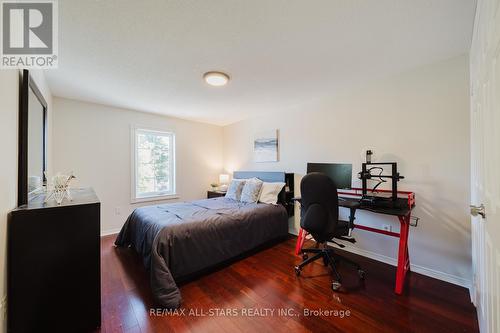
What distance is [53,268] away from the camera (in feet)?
4.26

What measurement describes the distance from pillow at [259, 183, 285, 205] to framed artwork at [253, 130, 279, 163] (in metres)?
0.65

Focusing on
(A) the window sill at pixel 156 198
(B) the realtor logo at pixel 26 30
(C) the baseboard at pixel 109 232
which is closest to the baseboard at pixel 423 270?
(A) the window sill at pixel 156 198

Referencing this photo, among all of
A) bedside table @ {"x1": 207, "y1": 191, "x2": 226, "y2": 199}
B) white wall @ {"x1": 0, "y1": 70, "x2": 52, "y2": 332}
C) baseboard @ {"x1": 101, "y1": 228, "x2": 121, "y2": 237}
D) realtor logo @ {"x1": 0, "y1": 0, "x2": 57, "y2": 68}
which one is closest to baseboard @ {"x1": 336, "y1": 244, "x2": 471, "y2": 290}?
bedside table @ {"x1": 207, "y1": 191, "x2": 226, "y2": 199}

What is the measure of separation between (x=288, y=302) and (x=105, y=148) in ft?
12.1

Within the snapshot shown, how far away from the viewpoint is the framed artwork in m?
3.80

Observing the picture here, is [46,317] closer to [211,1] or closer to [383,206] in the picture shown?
[211,1]

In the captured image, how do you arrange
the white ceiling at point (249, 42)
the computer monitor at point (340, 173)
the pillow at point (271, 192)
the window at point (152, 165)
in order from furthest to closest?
1. the window at point (152, 165)
2. the pillow at point (271, 192)
3. the computer monitor at point (340, 173)
4. the white ceiling at point (249, 42)

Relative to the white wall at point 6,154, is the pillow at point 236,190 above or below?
below

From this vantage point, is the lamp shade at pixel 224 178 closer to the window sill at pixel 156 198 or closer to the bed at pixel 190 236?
the window sill at pixel 156 198

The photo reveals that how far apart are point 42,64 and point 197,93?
1613mm

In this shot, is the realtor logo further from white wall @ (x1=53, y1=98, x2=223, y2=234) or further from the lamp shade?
the lamp shade

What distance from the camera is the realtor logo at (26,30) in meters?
1.28

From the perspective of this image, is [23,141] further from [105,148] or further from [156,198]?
[156,198]

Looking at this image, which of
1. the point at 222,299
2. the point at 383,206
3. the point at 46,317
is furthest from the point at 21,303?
the point at 383,206
